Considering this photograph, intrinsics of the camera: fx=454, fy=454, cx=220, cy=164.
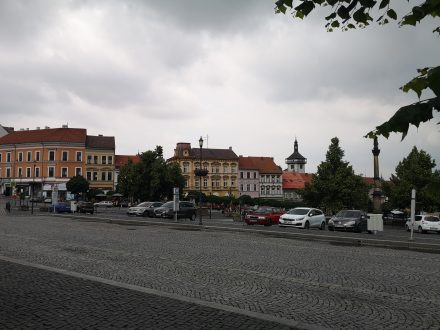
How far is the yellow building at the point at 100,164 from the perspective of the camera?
9650 cm

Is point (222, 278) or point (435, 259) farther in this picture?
point (435, 259)

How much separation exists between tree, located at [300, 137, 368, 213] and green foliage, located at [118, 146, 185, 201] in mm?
20475

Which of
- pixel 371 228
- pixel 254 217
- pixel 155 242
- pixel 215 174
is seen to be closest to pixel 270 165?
pixel 215 174

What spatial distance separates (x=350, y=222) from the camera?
2986 cm

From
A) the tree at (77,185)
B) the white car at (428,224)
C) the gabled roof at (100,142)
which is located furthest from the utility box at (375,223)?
the gabled roof at (100,142)

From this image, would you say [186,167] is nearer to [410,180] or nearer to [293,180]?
[293,180]

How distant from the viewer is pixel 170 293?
8570 millimetres

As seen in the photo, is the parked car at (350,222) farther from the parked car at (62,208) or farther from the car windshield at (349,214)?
the parked car at (62,208)

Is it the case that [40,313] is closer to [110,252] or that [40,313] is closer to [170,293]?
[170,293]

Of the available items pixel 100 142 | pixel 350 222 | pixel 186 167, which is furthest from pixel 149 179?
pixel 186 167

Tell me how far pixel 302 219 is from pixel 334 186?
27770 millimetres

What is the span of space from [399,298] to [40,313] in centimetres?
634

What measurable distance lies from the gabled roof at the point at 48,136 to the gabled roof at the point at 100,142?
1.96m

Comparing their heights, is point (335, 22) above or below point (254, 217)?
above
